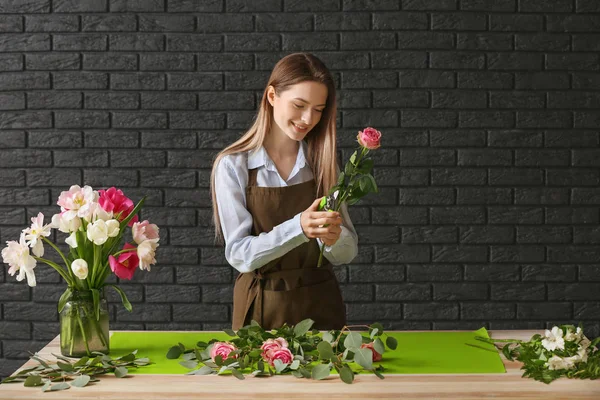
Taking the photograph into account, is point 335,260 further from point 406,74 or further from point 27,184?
point 27,184

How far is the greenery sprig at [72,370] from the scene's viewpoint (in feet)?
5.67

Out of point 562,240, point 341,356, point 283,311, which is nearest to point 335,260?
point 283,311

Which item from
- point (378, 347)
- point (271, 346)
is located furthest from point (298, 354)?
point (378, 347)

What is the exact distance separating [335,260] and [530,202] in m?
1.51

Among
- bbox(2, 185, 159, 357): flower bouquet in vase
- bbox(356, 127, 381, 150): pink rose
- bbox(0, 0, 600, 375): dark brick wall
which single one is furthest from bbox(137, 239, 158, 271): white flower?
bbox(0, 0, 600, 375): dark brick wall

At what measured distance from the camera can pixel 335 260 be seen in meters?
2.47

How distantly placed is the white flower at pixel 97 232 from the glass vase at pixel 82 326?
0.14 metres

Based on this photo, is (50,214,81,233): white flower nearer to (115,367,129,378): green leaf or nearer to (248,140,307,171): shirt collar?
(115,367,129,378): green leaf

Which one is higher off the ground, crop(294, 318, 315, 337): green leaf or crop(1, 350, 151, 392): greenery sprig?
crop(294, 318, 315, 337): green leaf

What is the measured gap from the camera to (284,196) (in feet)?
8.14

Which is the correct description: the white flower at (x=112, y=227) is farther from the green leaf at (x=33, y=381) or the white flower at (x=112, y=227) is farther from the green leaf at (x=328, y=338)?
the green leaf at (x=328, y=338)

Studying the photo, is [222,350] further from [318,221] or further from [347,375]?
[318,221]

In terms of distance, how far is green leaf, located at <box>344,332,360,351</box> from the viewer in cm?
183

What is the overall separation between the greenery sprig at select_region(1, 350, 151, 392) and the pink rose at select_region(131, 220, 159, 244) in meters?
0.27
